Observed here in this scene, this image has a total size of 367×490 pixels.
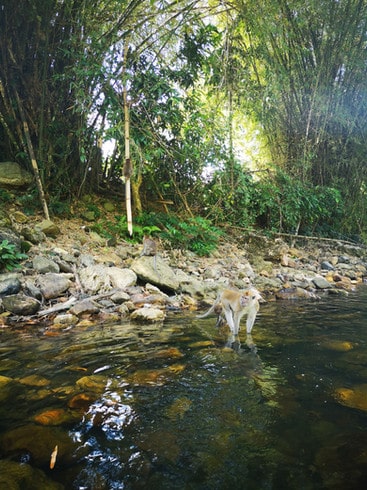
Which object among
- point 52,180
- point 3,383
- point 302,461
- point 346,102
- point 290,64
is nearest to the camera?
point 302,461

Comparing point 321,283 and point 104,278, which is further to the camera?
point 321,283

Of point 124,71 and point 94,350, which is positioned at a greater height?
point 124,71

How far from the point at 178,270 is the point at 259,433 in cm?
458

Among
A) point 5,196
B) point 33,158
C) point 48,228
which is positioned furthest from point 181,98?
point 5,196

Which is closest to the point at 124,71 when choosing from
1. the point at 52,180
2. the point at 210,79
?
the point at 210,79

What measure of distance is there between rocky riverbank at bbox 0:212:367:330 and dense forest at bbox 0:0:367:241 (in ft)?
3.65

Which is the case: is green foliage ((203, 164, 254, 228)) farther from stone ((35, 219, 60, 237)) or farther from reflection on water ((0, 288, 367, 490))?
reflection on water ((0, 288, 367, 490))

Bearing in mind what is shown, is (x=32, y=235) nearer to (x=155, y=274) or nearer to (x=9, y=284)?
(x=9, y=284)

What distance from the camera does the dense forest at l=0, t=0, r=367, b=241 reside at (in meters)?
6.16

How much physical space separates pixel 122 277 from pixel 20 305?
1.56 meters

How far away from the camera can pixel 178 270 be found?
20.2ft

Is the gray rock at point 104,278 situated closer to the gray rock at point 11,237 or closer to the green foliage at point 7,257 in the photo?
the green foliage at point 7,257

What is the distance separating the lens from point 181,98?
262 inches

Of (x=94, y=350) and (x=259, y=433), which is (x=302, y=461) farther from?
(x=94, y=350)
